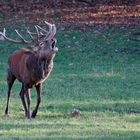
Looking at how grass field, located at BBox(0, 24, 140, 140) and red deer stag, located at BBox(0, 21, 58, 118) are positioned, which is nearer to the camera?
grass field, located at BBox(0, 24, 140, 140)

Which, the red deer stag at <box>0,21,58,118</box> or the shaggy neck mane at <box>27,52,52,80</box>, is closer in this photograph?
the red deer stag at <box>0,21,58,118</box>

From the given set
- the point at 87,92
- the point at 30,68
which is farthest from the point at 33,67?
the point at 87,92

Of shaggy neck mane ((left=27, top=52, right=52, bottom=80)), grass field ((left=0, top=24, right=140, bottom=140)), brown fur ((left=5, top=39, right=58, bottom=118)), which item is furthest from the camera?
shaggy neck mane ((left=27, top=52, right=52, bottom=80))

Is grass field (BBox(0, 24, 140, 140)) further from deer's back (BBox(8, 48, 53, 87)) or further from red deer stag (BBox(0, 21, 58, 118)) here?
deer's back (BBox(8, 48, 53, 87))

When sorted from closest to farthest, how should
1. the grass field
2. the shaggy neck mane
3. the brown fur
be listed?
the grass field, the brown fur, the shaggy neck mane

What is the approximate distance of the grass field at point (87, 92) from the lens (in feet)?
41.9

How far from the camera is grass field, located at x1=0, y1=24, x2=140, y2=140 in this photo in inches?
503

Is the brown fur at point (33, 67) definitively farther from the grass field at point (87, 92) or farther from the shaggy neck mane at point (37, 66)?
the grass field at point (87, 92)

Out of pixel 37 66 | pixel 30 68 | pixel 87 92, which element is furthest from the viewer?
pixel 87 92

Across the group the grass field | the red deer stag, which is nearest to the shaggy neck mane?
the red deer stag

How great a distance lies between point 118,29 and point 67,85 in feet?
25.9

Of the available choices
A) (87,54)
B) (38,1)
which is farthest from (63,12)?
(87,54)

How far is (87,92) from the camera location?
1841cm

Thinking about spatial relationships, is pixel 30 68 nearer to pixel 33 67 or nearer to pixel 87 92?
pixel 33 67
